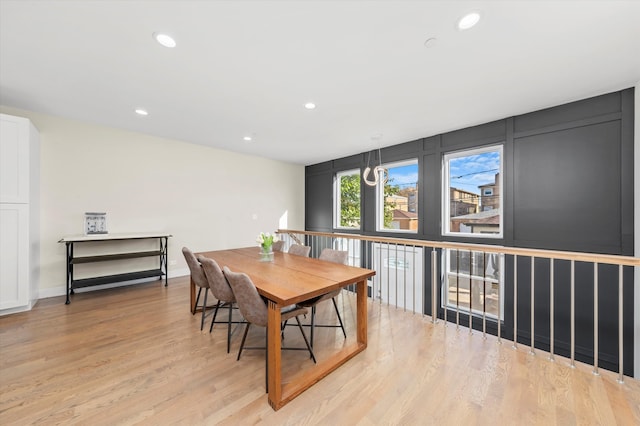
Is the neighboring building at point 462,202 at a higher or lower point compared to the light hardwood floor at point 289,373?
higher

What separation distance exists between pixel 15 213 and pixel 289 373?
3.78m

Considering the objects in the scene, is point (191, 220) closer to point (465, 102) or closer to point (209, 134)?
point (209, 134)

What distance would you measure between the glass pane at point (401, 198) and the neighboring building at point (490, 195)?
110 cm

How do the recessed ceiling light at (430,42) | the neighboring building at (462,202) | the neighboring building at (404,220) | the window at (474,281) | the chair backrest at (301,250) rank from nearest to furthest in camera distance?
the recessed ceiling light at (430,42) → the chair backrest at (301,250) → the window at (474,281) → the neighboring building at (462,202) → the neighboring building at (404,220)

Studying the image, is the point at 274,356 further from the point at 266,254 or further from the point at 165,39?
the point at 165,39

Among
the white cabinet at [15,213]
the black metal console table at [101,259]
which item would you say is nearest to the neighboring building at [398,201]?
the black metal console table at [101,259]

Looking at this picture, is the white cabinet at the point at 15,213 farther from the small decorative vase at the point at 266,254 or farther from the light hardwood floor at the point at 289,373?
the small decorative vase at the point at 266,254

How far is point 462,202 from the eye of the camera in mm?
4312

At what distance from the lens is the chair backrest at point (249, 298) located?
6.13 feet

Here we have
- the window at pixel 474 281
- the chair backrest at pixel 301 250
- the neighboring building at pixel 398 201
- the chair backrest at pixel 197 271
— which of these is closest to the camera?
the chair backrest at pixel 197 271

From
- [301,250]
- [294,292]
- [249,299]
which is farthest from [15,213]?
[294,292]

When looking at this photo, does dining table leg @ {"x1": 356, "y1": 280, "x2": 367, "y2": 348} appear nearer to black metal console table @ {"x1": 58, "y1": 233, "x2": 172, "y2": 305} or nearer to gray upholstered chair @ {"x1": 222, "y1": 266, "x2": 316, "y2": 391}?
gray upholstered chair @ {"x1": 222, "y1": 266, "x2": 316, "y2": 391}

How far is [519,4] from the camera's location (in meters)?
1.65

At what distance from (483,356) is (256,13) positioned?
10.9 feet
